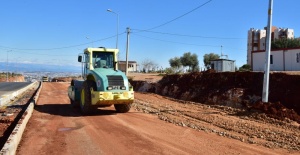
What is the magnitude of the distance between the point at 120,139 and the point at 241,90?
1343cm

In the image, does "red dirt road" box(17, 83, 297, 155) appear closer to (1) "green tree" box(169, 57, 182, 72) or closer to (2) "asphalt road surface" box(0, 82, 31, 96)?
(2) "asphalt road surface" box(0, 82, 31, 96)

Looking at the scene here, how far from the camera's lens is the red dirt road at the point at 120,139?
8.29 metres

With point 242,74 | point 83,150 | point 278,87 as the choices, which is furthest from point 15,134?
point 242,74

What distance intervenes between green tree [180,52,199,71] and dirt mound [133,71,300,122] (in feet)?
187

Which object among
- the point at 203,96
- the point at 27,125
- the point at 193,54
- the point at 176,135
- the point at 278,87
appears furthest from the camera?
the point at 193,54

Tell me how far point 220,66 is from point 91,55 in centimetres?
3431

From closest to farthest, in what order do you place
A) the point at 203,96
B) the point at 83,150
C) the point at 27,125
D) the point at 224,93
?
1. the point at 83,150
2. the point at 27,125
3. the point at 224,93
4. the point at 203,96

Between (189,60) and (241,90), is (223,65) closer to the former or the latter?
(241,90)

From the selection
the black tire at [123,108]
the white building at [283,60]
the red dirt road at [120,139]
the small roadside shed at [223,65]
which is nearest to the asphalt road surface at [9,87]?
the black tire at [123,108]

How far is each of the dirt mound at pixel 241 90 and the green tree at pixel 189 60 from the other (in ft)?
187

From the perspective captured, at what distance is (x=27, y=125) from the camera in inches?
460

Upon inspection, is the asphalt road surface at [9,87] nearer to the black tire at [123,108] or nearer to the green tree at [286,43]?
the black tire at [123,108]

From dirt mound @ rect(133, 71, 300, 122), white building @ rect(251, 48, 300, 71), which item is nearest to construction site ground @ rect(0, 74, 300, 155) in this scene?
dirt mound @ rect(133, 71, 300, 122)

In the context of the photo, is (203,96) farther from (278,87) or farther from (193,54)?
(193,54)
